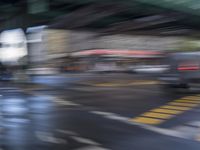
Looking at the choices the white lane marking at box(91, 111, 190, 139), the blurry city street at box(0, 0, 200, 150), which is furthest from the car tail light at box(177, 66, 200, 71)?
the white lane marking at box(91, 111, 190, 139)

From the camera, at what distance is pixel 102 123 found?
10.4m

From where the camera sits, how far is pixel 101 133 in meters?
9.12

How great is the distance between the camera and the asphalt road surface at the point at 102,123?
8.17 m

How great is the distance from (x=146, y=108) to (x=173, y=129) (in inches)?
131

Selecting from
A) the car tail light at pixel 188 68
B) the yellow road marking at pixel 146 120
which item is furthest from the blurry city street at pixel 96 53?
the car tail light at pixel 188 68

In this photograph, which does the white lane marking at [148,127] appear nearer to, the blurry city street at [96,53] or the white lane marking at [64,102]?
the blurry city street at [96,53]

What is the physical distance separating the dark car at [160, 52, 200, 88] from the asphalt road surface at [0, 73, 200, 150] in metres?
0.95

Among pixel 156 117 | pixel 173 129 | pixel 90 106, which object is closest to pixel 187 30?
pixel 173 129

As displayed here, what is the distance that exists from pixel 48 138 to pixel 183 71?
356 inches

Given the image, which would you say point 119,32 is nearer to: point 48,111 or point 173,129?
point 173,129

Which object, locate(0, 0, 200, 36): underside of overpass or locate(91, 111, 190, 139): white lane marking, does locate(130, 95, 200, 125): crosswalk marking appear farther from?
locate(0, 0, 200, 36): underside of overpass

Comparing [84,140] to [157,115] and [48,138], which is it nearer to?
[48,138]

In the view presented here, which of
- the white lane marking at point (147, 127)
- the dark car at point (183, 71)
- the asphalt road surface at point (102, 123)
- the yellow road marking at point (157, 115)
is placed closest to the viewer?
the asphalt road surface at point (102, 123)

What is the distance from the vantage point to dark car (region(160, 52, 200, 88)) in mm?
16406
